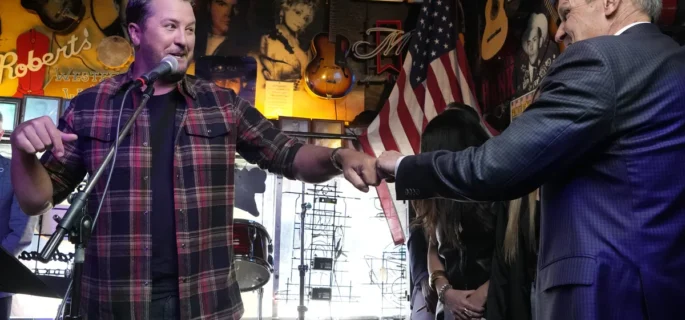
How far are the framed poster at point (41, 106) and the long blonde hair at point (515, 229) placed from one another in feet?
15.1

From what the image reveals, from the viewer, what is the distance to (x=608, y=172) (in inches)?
61.1

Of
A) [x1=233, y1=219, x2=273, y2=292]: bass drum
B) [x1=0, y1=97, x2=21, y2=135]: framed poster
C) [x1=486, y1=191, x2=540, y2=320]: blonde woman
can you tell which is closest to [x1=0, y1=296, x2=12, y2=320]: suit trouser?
[x1=233, y1=219, x2=273, y2=292]: bass drum

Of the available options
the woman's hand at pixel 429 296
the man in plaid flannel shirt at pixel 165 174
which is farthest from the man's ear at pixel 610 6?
the woman's hand at pixel 429 296

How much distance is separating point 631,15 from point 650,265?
73 centimetres

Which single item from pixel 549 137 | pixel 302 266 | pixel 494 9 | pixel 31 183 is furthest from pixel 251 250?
pixel 549 137

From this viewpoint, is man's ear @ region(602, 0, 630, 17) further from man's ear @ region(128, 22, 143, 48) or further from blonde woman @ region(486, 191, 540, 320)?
blonde woman @ region(486, 191, 540, 320)

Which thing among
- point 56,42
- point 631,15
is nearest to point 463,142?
point 631,15

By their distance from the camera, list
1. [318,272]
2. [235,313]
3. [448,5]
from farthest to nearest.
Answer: [318,272] < [448,5] < [235,313]

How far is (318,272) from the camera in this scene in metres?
6.58

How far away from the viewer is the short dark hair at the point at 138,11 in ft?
6.82

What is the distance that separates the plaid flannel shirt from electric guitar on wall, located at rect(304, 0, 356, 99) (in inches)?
168

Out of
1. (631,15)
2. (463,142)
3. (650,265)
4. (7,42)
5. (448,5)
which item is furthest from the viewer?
(7,42)

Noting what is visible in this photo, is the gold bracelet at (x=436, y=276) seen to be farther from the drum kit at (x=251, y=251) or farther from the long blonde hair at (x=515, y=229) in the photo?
the drum kit at (x=251, y=251)

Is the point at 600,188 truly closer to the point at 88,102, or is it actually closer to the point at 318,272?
the point at 88,102
